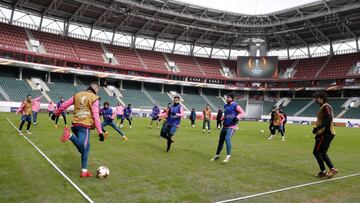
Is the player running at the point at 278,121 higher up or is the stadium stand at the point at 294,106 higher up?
the stadium stand at the point at 294,106

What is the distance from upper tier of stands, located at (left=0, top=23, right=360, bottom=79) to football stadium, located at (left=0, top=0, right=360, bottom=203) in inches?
11.0

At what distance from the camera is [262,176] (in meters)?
8.09

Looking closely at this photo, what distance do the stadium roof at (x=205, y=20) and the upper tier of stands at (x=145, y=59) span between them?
3.71 metres

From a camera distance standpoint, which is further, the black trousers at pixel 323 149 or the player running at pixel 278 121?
the player running at pixel 278 121

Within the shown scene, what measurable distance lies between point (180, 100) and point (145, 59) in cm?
4831

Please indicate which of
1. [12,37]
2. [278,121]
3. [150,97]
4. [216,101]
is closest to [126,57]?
[150,97]

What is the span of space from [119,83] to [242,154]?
50399 millimetres

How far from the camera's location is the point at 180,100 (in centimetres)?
1628

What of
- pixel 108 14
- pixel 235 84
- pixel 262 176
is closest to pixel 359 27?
pixel 235 84

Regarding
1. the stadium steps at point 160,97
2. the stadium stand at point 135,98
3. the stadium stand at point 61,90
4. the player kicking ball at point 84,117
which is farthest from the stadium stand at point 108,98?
the player kicking ball at point 84,117

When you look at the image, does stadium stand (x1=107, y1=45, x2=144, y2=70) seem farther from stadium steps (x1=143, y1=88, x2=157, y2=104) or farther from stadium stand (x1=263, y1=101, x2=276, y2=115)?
stadium stand (x1=263, y1=101, x2=276, y2=115)

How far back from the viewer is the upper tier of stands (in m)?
50.0

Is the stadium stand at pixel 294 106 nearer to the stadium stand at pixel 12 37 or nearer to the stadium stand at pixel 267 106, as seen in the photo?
the stadium stand at pixel 267 106

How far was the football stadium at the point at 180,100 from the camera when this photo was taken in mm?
7045
